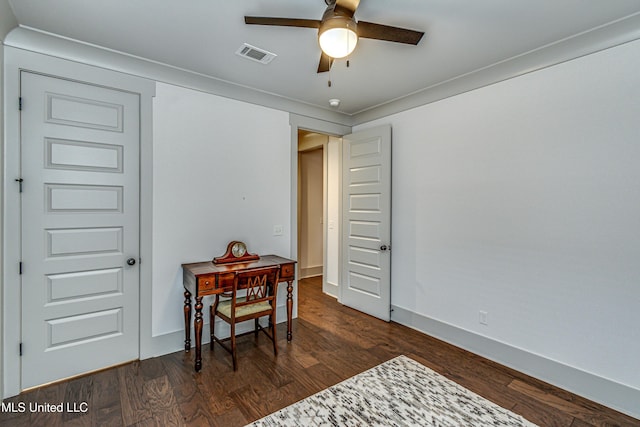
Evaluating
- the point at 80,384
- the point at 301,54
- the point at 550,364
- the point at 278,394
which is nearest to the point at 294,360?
the point at 278,394

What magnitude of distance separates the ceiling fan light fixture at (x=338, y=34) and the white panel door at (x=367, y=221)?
1993 mm

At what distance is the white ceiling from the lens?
1.91 meters

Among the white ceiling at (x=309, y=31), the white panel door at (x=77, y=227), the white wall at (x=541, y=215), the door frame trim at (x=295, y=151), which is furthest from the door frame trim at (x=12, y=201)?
the white wall at (x=541, y=215)

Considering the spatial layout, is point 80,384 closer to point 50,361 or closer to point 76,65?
point 50,361

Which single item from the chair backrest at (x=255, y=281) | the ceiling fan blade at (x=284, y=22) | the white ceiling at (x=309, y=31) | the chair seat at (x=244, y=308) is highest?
the white ceiling at (x=309, y=31)

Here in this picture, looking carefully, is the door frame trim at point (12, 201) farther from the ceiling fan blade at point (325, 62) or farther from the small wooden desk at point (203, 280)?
the ceiling fan blade at point (325, 62)

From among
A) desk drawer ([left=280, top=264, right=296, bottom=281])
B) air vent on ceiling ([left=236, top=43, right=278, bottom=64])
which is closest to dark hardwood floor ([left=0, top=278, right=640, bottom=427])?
desk drawer ([left=280, top=264, right=296, bottom=281])

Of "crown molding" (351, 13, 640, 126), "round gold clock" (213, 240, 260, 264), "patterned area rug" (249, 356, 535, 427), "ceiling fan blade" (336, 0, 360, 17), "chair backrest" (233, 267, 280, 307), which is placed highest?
"crown molding" (351, 13, 640, 126)

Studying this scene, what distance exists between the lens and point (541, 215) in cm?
249

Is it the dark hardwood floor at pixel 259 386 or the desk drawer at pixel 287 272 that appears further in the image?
the desk drawer at pixel 287 272

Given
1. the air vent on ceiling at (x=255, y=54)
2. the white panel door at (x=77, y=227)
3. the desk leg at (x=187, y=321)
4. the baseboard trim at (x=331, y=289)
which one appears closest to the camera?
the white panel door at (x=77, y=227)

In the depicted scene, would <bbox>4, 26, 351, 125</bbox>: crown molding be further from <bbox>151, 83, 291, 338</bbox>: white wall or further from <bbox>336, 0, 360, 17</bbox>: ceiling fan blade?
<bbox>336, 0, 360, 17</bbox>: ceiling fan blade

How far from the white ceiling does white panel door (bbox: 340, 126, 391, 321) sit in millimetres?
964

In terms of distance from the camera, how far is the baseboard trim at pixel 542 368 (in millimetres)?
2096
